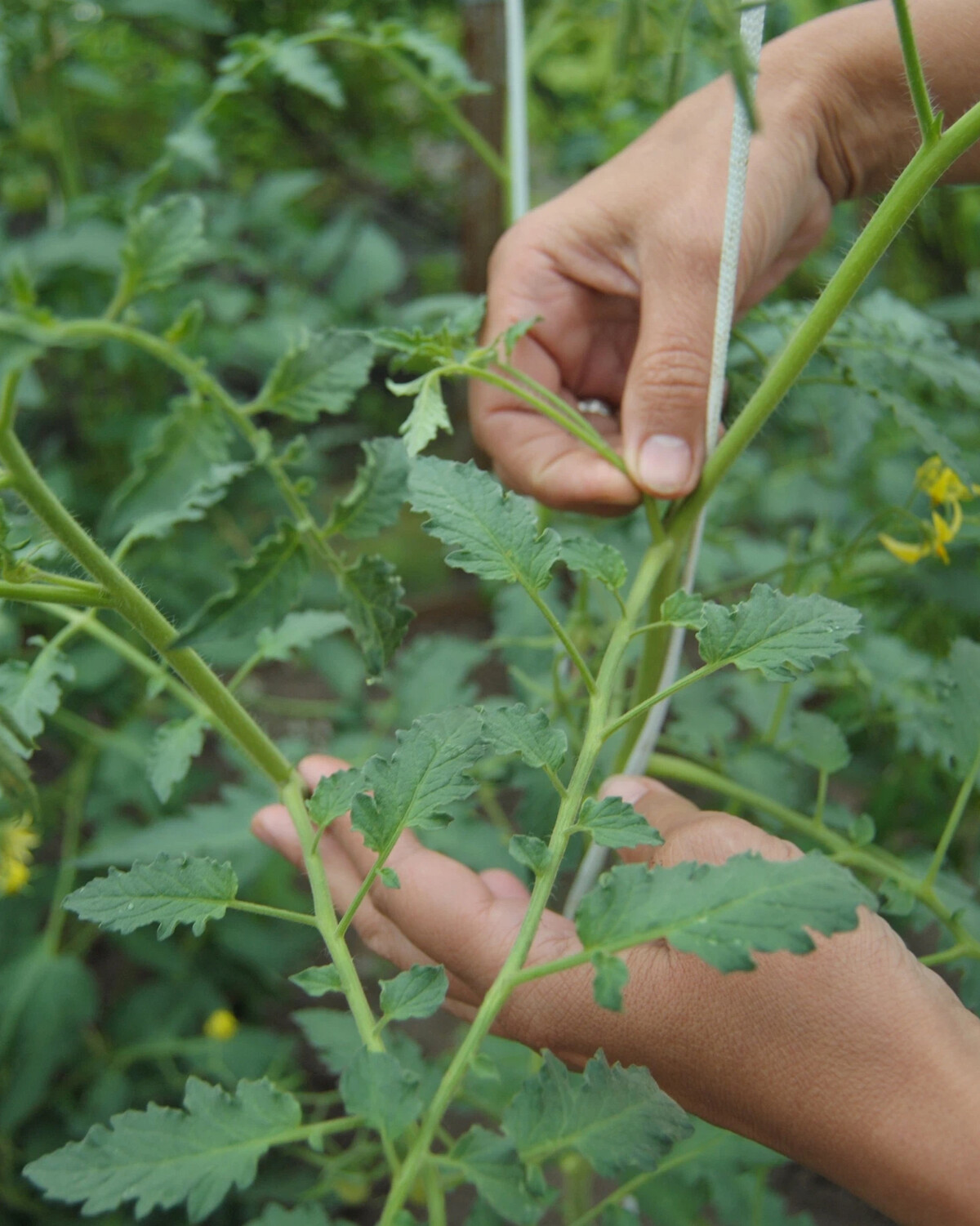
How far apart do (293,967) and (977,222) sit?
1.89 m

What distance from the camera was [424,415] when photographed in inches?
26.7

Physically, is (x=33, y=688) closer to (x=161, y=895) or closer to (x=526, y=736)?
(x=161, y=895)

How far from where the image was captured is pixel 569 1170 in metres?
0.95

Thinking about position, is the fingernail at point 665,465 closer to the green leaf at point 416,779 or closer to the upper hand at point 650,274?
the upper hand at point 650,274

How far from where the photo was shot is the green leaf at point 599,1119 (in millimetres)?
506

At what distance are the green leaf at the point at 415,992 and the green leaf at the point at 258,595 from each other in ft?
0.75

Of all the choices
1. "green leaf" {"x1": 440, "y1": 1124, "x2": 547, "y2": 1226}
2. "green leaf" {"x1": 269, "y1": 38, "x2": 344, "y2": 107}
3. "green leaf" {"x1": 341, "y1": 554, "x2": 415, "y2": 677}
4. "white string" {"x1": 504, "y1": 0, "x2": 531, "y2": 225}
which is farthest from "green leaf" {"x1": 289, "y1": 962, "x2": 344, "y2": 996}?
"green leaf" {"x1": 269, "y1": 38, "x2": 344, "y2": 107}

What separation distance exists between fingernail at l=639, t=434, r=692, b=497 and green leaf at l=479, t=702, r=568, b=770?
29cm

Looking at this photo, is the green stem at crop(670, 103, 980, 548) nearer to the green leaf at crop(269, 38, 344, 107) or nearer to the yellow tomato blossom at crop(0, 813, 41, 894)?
the green leaf at crop(269, 38, 344, 107)

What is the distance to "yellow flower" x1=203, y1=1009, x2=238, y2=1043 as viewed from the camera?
1.46 metres

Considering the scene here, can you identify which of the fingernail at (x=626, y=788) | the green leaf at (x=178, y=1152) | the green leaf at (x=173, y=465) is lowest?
the fingernail at (x=626, y=788)

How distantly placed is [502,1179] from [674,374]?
623 mm

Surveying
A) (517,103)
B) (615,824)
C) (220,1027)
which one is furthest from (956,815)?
(220,1027)

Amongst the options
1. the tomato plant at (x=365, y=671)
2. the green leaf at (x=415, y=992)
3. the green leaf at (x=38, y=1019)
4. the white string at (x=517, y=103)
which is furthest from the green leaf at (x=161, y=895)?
the green leaf at (x=38, y=1019)
